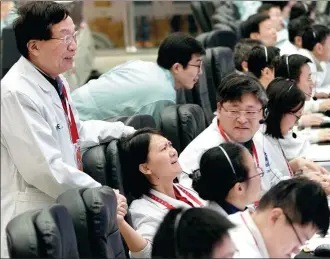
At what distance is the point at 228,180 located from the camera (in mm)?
2262

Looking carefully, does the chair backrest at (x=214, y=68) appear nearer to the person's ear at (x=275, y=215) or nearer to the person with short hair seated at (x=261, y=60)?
the person with short hair seated at (x=261, y=60)

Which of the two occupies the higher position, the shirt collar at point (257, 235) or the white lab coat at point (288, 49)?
the shirt collar at point (257, 235)

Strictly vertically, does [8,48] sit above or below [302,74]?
below

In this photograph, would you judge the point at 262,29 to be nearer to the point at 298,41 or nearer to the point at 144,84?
the point at 298,41

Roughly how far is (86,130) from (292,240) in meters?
0.99

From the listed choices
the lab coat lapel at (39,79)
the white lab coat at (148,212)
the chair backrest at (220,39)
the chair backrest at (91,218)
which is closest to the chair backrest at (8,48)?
the chair backrest at (220,39)

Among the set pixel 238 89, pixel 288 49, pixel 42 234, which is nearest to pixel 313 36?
pixel 288 49

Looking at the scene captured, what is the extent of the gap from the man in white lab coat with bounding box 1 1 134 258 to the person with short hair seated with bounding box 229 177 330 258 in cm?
57

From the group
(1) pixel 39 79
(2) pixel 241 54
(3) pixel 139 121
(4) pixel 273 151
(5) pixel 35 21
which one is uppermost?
(5) pixel 35 21

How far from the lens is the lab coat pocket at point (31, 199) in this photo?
2311 mm

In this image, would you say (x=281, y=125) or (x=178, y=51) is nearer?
(x=281, y=125)

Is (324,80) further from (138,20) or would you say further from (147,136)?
(138,20)

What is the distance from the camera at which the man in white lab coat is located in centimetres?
226

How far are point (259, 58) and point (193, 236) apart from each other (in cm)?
274
